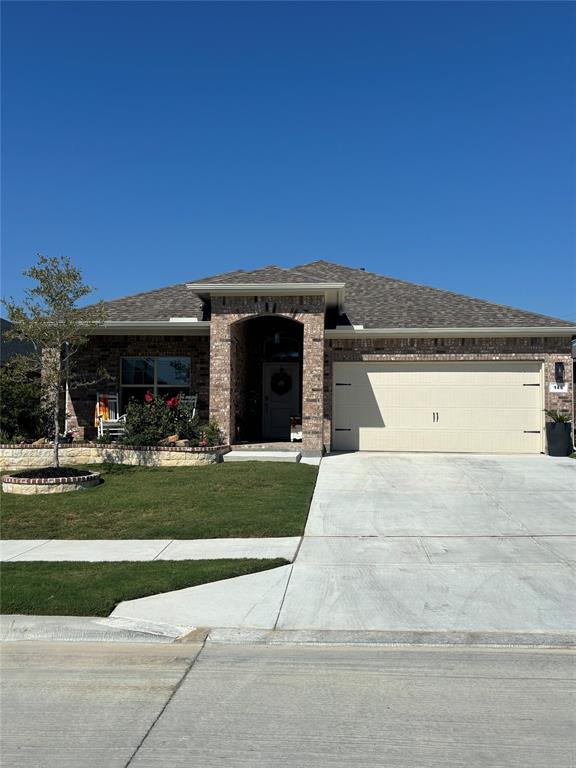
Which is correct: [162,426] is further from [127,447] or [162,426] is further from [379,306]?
[379,306]

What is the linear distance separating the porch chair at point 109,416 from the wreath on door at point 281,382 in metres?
4.53

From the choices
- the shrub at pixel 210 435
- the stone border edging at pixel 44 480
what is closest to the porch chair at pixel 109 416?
the shrub at pixel 210 435

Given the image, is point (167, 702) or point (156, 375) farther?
point (156, 375)

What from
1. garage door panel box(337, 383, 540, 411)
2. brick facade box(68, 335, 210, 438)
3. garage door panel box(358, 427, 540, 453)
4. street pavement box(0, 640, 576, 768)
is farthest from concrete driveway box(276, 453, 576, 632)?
brick facade box(68, 335, 210, 438)

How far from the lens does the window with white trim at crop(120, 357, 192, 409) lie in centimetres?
1753

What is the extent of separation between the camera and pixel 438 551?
806 centimetres

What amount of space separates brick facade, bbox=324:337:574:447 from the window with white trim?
397 cm

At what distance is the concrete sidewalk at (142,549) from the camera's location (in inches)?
311

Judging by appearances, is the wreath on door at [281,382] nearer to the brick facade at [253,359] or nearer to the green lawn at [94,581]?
the brick facade at [253,359]

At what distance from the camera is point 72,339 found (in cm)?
1280

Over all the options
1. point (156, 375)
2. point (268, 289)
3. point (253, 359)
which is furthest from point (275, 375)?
point (268, 289)

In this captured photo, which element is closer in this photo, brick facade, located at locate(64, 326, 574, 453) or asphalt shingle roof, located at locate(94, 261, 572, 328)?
brick facade, located at locate(64, 326, 574, 453)

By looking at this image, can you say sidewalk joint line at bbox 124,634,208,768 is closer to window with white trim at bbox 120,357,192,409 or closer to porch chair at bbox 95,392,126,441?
porch chair at bbox 95,392,126,441

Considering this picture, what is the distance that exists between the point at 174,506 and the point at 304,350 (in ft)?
19.8
